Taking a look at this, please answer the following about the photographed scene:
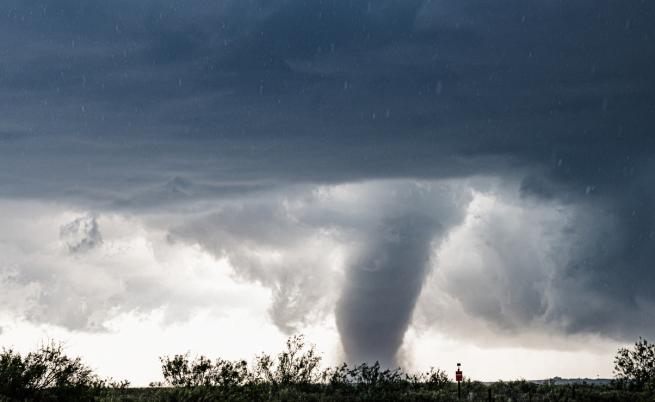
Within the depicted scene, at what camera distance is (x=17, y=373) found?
26094 millimetres

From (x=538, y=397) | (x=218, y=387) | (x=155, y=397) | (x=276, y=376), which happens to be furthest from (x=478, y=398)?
(x=155, y=397)

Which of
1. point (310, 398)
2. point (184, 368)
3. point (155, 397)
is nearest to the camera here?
point (155, 397)

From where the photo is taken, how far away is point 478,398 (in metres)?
45.0

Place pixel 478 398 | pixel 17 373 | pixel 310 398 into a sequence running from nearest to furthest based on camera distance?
pixel 17 373 → pixel 310 398 → pixel 478 398

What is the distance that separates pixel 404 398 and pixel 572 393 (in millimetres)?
12121

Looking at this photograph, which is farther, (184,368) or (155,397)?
(184,368)

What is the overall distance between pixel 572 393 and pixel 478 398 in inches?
278

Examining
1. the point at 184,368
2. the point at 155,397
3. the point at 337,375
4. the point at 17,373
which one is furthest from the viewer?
the point at 337,375

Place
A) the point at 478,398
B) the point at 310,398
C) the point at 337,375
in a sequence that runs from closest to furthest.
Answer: the point at 310,398, the point at 478,398, the point at 337,375

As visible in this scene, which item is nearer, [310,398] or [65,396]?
[65,396]

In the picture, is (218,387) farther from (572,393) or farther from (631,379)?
(631,379)

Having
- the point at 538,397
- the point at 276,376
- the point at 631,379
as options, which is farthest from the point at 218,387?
the point at 631,379

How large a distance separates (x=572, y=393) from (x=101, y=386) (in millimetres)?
31596

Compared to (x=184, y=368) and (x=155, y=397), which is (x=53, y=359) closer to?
(x=155, y=397)
